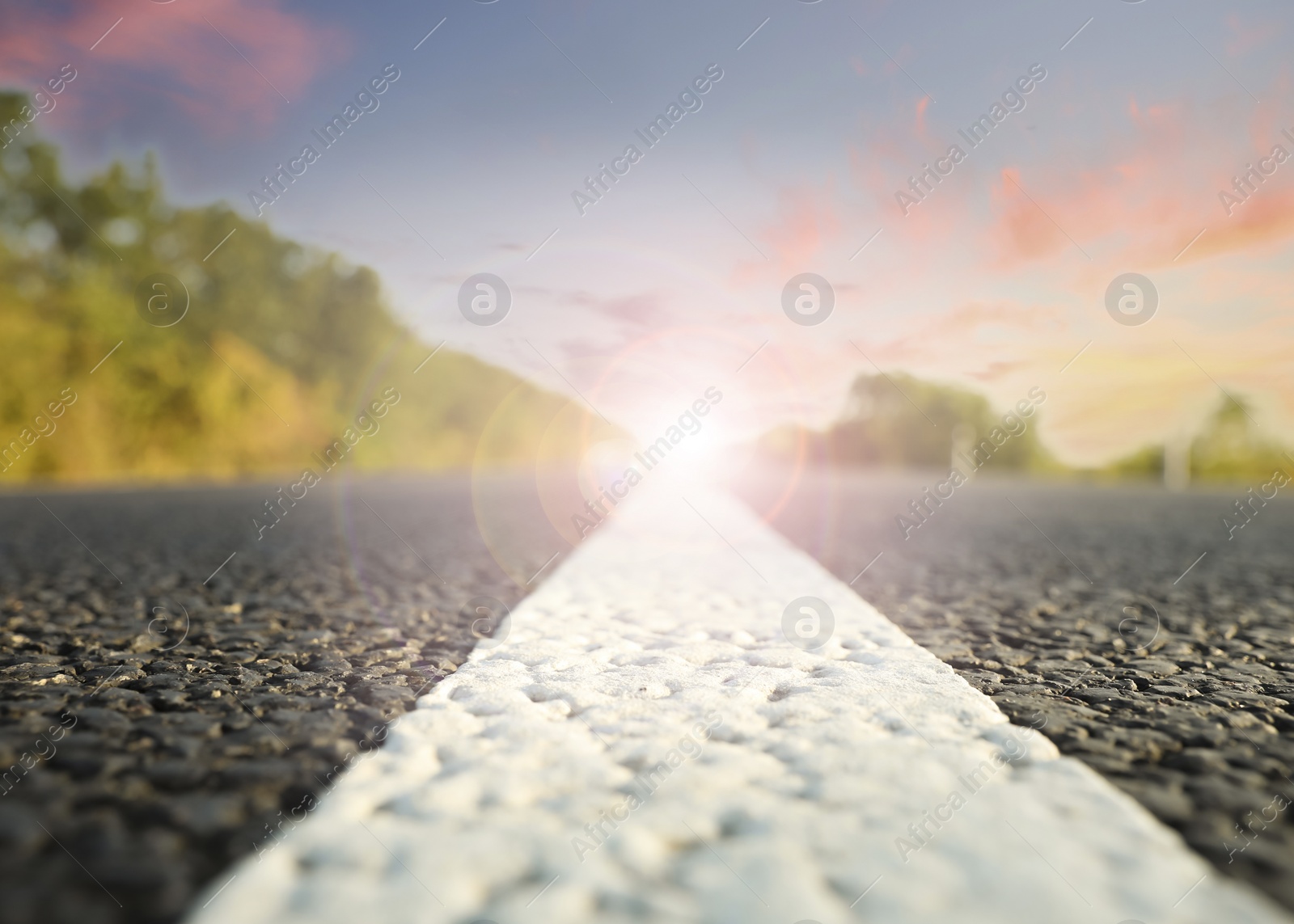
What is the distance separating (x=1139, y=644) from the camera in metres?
4.09

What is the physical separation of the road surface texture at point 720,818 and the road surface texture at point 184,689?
21 centimetres

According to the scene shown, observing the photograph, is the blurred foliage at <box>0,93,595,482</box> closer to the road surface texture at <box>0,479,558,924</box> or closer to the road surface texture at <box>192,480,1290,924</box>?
the road surface texture at <box>0,479,558,924</box>

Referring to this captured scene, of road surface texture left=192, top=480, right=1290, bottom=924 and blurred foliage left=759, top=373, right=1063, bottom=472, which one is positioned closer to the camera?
road surface texture left=192, top=480, right=1290, bottom=924

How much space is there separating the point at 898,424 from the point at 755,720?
72868 millimetres

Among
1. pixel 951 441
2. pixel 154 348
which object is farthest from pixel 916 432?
pixel 154 348

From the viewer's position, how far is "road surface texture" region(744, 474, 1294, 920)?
2.23m

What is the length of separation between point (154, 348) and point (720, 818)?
103ft

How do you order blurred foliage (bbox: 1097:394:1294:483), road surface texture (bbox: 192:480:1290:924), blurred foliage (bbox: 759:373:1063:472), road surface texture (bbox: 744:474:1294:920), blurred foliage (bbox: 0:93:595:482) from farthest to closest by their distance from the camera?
blurred foliage (bbox: 759:373:1063:472) → blurred foliage (bbox: 1097:394:1294:483) → blurred foliage (bbox: 0:93:595:482) → road surface texture (bbox: 744:474:1294:920) → road surface texture (bbox: 192:480:1290:924)

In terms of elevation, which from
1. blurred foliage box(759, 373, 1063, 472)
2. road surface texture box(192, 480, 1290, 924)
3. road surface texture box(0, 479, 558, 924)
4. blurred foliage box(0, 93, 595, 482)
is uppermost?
blurred foliage box(759, 373, 1063, 472)

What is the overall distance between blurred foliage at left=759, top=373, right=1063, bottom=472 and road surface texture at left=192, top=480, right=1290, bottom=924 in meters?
61.4

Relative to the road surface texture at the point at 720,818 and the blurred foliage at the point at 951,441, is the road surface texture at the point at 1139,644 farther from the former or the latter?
the blurred foliage at the point at 951,441

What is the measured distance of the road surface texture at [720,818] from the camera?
5.60 feet

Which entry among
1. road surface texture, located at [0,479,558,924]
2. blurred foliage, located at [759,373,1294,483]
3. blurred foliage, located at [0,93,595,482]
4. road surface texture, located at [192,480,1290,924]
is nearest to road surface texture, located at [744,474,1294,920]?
road surface texture, located at [192,480,1290,924]

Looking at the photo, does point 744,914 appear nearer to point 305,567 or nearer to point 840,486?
point 305,567
